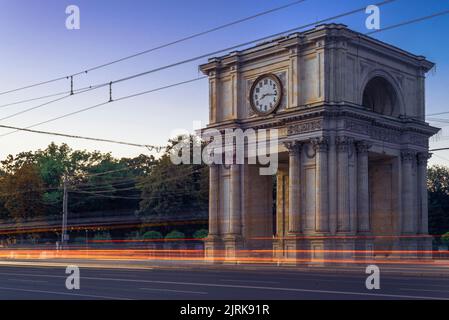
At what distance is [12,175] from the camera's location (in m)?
89.4

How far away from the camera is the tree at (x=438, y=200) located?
260ft

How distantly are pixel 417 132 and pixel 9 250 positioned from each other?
50.2 m

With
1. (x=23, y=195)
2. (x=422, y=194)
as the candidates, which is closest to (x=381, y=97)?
(x=422, y=194)

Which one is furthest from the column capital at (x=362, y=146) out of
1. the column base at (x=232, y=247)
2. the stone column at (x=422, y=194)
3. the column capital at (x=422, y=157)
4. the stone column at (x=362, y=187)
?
the column base at (x=232, y=247)

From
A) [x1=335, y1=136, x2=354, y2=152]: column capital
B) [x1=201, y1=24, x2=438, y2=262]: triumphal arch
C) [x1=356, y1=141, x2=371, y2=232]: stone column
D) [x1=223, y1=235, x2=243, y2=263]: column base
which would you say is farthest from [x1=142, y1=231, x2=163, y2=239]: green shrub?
[x1=335, y1=136, x2=354, y2=152]: column capital

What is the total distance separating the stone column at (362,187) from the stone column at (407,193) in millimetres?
4489

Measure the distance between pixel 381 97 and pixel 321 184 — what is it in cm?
1003

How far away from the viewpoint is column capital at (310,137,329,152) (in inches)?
1672

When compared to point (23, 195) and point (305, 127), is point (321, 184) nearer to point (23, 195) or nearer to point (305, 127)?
point (305, 127)

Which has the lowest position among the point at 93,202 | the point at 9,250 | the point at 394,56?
the point at 9,250

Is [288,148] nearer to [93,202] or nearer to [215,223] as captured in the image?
[215,223]

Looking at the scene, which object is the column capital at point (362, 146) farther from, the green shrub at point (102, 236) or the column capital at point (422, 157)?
the green shrub at point (102, 236)

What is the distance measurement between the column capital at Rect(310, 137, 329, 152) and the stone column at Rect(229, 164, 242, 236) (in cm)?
739
